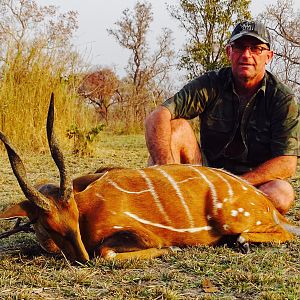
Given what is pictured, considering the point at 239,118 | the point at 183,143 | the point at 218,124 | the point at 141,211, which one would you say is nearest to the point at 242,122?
the point at 239,118

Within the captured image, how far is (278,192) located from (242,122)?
628 millimetres

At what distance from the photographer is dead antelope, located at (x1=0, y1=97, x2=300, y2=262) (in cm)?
264

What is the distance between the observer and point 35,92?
30.9ft

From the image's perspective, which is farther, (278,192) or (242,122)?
(242,122)

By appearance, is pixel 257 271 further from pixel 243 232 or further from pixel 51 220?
pixel 51 220

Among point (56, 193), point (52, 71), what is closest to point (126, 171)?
point (56, 193)

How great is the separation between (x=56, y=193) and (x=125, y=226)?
1.30 feet

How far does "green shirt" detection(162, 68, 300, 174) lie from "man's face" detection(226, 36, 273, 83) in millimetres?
109

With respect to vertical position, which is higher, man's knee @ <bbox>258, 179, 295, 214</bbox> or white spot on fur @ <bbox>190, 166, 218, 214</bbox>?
white spot on fur @ <bbox>190, 166, 218, 214</bbox>

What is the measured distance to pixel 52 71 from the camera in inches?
388

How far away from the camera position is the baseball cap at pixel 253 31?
12.8 feet

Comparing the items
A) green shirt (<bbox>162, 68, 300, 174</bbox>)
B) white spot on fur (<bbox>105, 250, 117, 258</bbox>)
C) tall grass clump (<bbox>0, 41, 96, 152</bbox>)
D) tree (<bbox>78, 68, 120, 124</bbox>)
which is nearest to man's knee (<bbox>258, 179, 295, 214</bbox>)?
green shirt (<bbox>162, 68, 300, 174</bbox>)

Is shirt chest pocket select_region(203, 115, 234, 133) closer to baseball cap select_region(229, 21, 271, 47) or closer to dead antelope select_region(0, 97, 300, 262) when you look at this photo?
baseball cap select_region(229, 21, 271, 47)

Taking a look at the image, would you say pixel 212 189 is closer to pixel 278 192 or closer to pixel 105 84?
pixel 278 192
